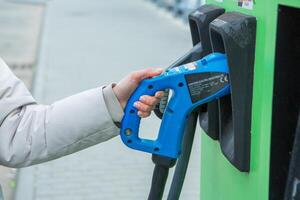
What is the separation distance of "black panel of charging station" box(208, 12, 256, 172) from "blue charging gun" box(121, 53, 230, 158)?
3cm

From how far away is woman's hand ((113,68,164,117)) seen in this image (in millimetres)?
1407

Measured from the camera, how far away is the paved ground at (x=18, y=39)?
4168 mm

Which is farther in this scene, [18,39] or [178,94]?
[18,39]

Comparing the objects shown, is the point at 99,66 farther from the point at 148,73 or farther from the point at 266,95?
the point at 266,95

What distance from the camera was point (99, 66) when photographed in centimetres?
708

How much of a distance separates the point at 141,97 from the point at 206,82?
17 centimetres

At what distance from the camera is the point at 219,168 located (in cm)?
166

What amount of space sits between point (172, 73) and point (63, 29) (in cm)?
902

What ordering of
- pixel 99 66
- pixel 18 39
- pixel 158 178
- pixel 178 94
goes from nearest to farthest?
pixel 178 94, pixel 158 178, pixel 99 66, pixel 18 39

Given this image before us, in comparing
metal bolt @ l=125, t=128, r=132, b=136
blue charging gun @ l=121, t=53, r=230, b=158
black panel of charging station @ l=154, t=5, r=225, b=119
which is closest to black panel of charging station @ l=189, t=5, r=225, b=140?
black panel of charging station @ l=154, t=5, r=225, b=119

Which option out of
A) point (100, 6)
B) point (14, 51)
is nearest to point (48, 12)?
point (100, 6)

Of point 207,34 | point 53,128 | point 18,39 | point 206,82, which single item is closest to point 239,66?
point 206,82

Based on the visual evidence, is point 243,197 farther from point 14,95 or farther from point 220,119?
point 14,95

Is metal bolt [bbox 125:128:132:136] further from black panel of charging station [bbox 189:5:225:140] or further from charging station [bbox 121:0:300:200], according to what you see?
black panel of charging station [bbox 189:5:225:140]
